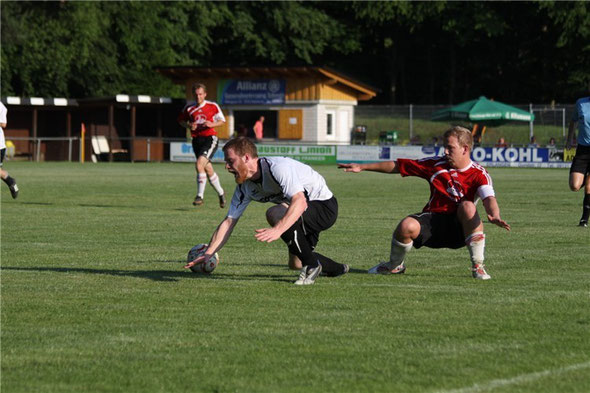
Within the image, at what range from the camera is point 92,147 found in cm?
5056

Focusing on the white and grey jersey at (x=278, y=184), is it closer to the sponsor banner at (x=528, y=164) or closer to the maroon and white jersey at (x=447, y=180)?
the maroon and white jersey at (x=447, y=180)

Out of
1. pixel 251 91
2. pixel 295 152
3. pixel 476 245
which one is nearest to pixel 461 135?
pixel 476 245

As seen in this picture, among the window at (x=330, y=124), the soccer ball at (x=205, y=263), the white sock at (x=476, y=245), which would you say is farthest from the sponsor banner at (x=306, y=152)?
the white sock at (x=476, y=245)

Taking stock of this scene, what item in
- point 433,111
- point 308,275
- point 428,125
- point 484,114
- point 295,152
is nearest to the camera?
point 308,275

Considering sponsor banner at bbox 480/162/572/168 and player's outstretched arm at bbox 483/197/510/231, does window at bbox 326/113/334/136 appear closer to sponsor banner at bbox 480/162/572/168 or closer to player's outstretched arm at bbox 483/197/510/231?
sponsor banner at bbox 480/162/572/168

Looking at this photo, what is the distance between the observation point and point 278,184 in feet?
27.1

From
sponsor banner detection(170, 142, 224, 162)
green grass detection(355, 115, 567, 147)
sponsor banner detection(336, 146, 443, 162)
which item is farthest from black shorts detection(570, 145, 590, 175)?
sponsor banner detection(170, 142, 224, 162)

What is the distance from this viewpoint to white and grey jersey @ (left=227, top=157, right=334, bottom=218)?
27.0ft

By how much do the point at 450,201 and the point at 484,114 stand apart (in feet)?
115

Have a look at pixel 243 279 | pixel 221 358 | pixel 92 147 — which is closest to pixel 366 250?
pixel 243 279

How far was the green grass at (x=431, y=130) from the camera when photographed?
45.8m

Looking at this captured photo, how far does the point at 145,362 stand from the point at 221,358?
15.8 inches

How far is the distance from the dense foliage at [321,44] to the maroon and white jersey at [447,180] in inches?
1868

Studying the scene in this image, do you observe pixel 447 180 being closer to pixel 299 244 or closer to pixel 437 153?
pixel 299 244
